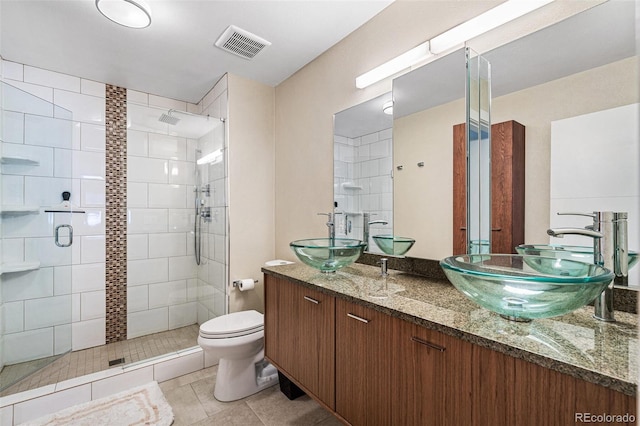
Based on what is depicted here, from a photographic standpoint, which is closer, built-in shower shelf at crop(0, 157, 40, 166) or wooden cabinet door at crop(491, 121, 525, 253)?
wooden cabinet door at crop(491, 121, 525, 253)

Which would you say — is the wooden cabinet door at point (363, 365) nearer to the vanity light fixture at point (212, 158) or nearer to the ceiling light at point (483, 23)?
the ceiling light at point (483, 23)

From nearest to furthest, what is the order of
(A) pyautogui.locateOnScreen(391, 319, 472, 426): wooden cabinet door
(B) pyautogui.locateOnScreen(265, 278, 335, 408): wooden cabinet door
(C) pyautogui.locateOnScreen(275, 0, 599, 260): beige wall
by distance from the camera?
(A) pyautogui.locateOnScreen(391, 319, 472, 426): wooden cabinet door < (B) pyautogui.locateOnScreen(265, 278, 335, 408): wooden cabinet door < (C) pyautogui.locateOnScreen(275, 0, 599, 260): beige wall

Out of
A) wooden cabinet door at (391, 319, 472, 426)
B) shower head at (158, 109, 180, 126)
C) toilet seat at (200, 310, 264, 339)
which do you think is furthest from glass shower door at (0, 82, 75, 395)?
wooden cabinet door at (391, 319, 472, 426)

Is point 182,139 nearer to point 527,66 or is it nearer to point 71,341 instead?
point 71,341

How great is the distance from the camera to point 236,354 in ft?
6.30

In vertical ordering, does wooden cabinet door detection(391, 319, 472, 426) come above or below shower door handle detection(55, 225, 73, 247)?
below

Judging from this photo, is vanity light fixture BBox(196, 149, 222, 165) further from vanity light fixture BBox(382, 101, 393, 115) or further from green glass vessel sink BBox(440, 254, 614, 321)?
green glass vessel sink BBox(440, 254, 614, 321)

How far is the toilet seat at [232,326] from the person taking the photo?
1912 millimetres

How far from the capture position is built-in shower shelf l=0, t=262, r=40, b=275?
6.63ft

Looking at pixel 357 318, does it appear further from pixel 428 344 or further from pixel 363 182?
pixel 363 182

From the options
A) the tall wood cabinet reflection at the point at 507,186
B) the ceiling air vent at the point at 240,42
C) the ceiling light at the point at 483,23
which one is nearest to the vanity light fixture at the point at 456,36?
the ceiling light at the point at 483,23

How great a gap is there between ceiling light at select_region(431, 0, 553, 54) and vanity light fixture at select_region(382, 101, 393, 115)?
1.12ft

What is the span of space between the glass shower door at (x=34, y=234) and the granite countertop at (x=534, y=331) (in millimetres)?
2325

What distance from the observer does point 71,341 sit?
248 centimetres
